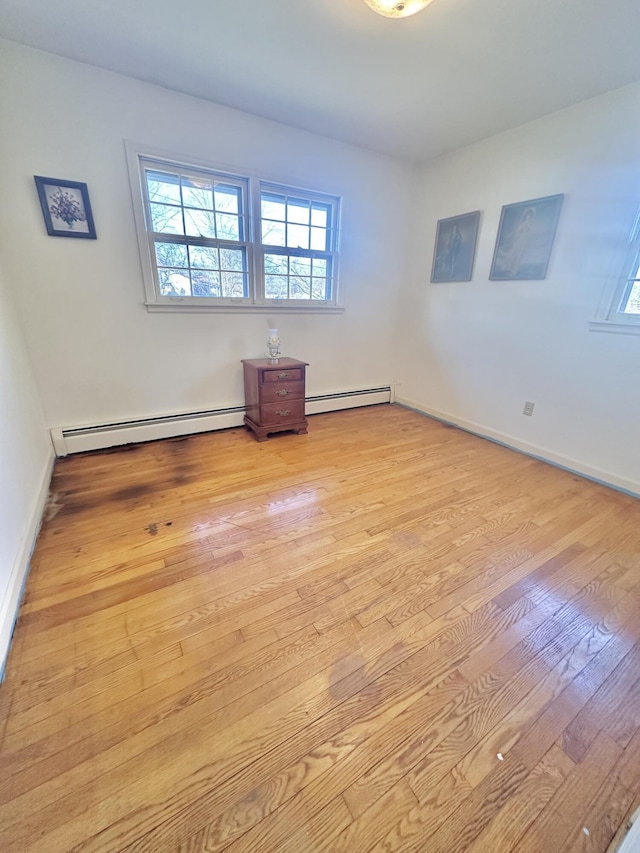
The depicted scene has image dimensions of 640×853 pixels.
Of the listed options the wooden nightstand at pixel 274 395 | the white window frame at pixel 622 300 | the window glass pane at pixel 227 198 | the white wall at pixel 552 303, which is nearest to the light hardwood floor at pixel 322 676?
the white wall at pixel 552 303

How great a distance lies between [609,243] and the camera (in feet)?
7.34

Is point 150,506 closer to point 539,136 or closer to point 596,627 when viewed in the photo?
point 596,627

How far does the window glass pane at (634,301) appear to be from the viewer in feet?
7.17

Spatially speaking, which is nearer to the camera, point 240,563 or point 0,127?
point 240,563

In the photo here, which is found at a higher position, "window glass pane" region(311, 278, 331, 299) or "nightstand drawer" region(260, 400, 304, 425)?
"window glass pane" region(311, 278, 331, 299)

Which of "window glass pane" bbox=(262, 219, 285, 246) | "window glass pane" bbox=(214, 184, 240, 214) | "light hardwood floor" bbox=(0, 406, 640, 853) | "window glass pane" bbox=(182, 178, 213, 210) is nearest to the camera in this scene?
"light hardwood floor" bbox=(0, 406, 640, 853)

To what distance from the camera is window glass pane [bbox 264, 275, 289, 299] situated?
→ 306cm

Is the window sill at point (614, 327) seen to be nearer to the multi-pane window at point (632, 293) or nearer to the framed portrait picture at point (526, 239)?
the multi-pane window at point (632, 293)

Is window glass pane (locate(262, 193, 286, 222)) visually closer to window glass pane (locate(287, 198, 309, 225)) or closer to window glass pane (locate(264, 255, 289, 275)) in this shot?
window glass pane (locate(287, 198, 309, 225))

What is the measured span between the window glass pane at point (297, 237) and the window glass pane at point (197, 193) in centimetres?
70

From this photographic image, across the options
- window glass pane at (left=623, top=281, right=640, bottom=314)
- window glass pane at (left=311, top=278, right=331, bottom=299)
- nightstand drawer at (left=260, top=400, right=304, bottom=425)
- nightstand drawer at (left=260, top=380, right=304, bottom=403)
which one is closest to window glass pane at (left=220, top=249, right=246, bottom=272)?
window glass pane at (left=311, top=278, right=331, bottom=299)

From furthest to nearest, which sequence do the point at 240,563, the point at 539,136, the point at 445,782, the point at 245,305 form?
the point at 245,305, the point at 539,136, the point at 240,563, the point at 445,782

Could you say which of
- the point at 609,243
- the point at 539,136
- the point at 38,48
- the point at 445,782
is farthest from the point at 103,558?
the point at 539,136

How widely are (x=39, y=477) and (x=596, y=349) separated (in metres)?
3.77
